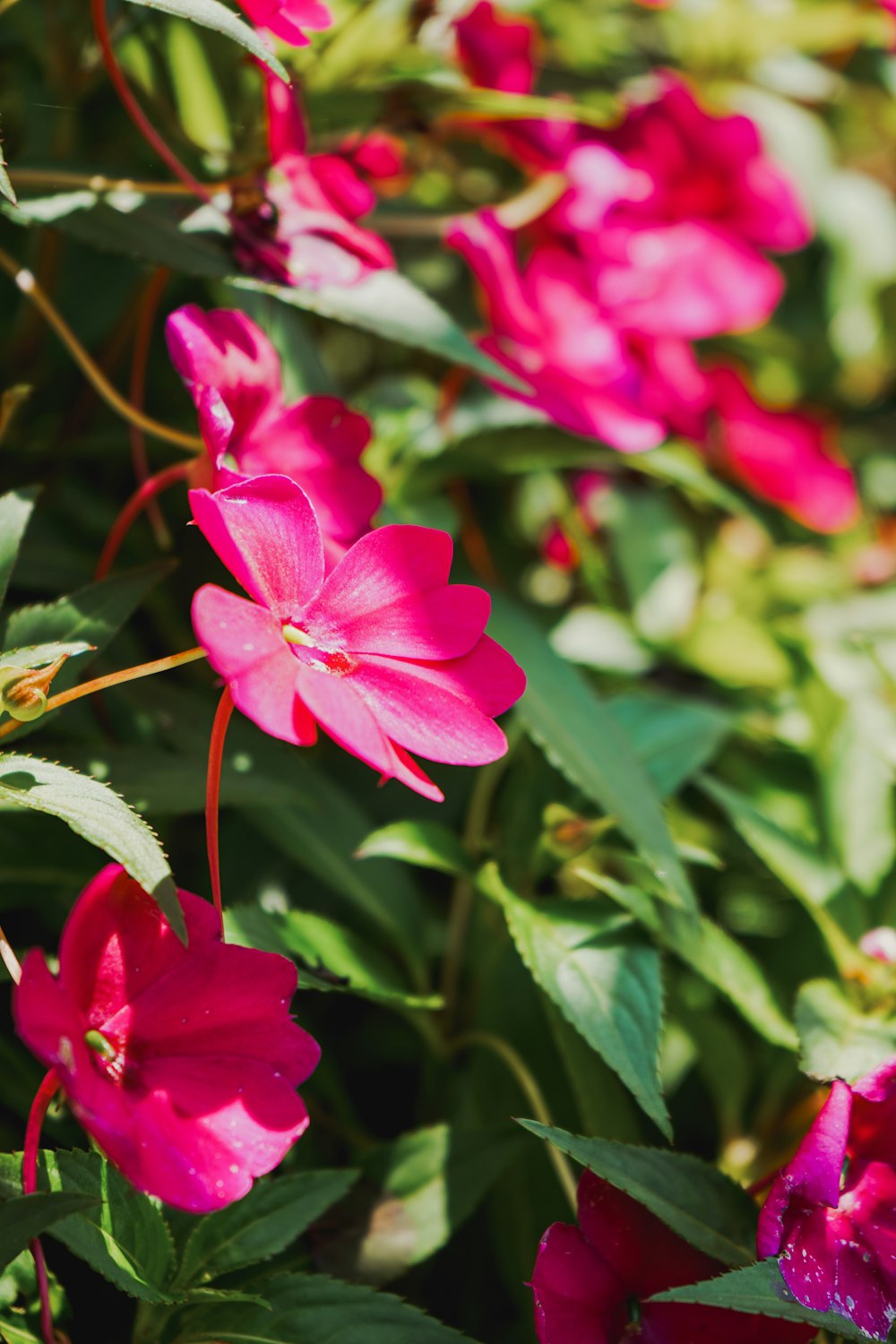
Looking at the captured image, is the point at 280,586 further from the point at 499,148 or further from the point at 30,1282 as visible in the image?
the point at 499,148

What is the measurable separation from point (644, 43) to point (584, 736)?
90 centimetres

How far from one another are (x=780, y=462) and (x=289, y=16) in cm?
69

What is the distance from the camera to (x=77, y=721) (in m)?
0.68

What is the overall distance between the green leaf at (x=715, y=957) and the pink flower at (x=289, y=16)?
0.43 meters

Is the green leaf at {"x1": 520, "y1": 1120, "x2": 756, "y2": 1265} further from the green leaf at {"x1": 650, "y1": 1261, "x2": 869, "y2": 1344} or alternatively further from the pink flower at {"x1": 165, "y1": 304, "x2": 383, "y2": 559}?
the pink flower at {"x1": 165, "y1": 304, "x2": 383, "y2": 559}

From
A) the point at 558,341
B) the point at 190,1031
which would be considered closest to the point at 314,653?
the point at 190,1031

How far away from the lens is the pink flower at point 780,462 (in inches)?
42.6

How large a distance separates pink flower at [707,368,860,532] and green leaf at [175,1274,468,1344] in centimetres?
81

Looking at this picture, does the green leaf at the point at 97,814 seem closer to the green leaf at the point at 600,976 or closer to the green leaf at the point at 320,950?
the green leaf at the point at 320,950

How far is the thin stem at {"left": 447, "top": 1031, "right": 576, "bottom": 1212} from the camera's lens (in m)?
0.60

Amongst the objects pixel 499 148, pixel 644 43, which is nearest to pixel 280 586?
pixel 499 148

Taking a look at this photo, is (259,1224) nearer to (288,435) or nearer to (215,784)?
(215,784)

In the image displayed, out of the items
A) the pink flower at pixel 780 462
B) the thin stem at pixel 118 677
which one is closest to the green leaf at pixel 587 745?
the thin stem at pixel 118 677

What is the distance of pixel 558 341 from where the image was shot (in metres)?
0.85
